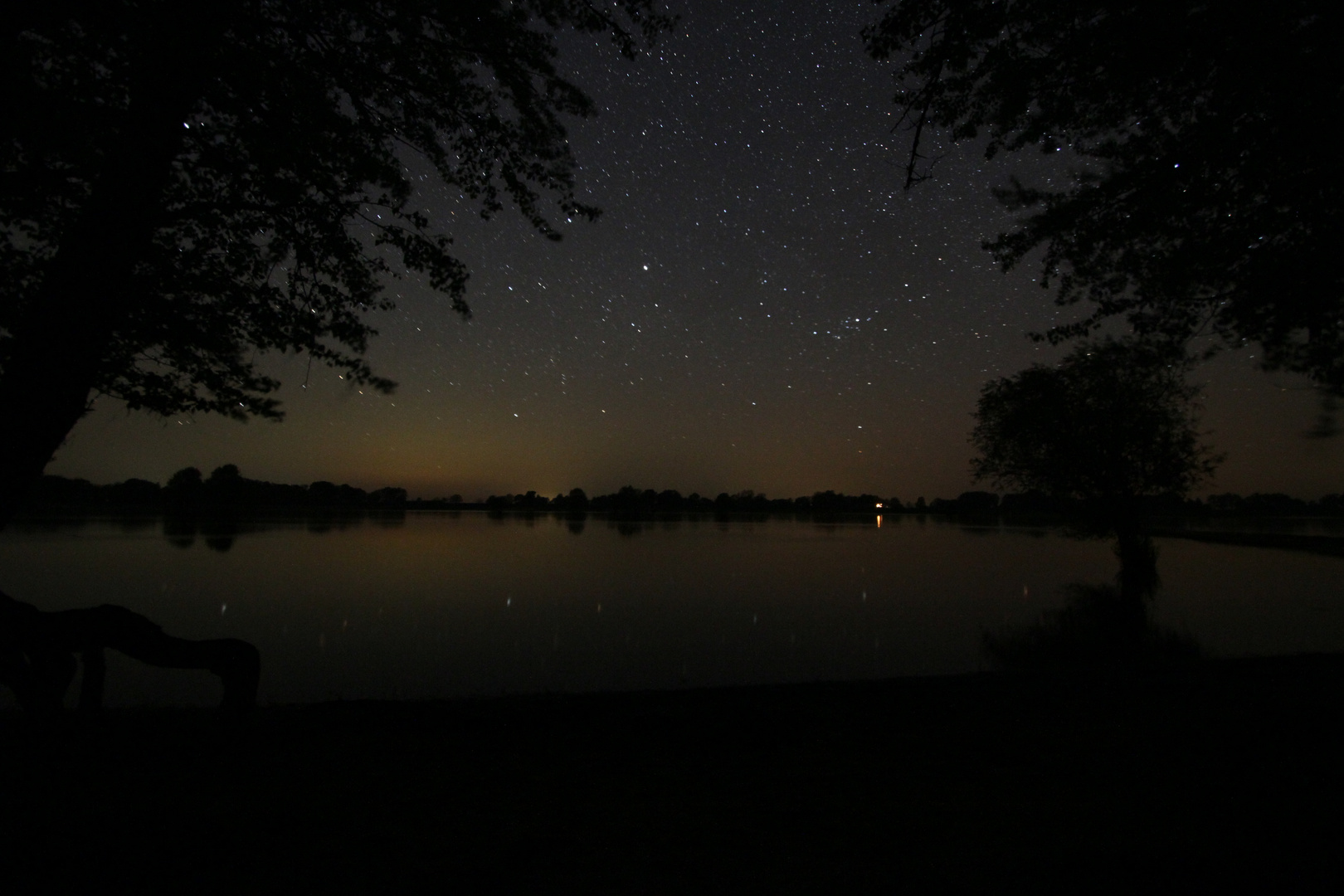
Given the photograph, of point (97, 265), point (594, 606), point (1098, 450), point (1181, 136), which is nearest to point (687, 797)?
point (97, 265)

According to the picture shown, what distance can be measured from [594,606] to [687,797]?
16.2 m

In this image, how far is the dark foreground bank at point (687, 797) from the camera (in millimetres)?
3418

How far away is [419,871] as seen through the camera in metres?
3.49

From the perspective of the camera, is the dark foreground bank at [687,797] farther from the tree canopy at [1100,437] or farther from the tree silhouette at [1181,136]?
the tree canopy at [1100,437]

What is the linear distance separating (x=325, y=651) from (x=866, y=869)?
13699 mm

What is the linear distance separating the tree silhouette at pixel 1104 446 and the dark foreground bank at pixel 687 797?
674 inches

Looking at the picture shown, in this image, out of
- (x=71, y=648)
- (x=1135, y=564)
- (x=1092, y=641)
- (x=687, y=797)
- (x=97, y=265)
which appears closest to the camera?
(x=71, y=648)

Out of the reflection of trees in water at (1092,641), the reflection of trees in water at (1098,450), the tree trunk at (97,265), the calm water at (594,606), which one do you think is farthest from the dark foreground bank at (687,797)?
the reflection of trees in water at (1098,450)

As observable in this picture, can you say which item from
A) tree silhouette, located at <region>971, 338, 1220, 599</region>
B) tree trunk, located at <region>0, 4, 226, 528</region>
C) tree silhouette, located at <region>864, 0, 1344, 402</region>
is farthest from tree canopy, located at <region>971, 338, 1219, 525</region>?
tree trunk, located at <region>0, 4, 226, 528</region>

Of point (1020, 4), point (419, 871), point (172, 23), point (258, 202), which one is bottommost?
point (419, 871)

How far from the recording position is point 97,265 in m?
4.66

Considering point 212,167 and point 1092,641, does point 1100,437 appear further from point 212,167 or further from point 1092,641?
point 212,167

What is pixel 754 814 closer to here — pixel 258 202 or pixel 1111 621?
pixel 258 202

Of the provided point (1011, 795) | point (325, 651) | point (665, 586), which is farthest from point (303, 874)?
point (665, 586)
